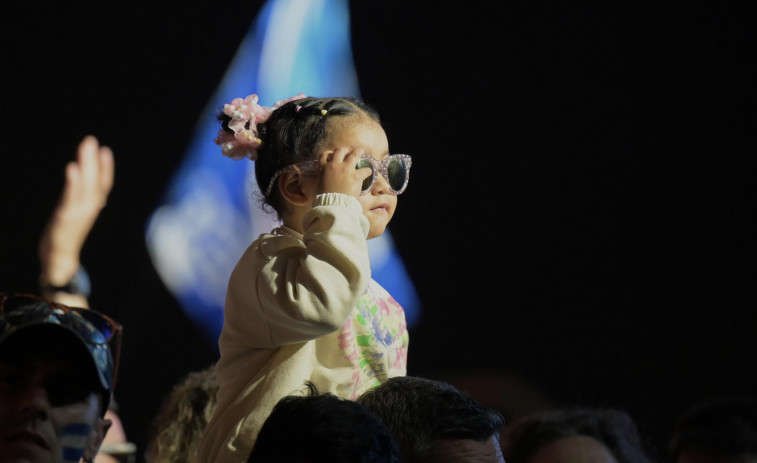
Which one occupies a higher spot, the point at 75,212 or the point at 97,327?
the point at 97,327

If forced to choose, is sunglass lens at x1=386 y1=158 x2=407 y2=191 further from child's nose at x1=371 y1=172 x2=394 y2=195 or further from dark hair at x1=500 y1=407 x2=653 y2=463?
dark hair at x1=500 y1=407 x2=653 y2=463

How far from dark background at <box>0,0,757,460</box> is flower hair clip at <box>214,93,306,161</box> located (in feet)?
3.39

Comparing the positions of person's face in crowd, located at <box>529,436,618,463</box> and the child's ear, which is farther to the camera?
person's face in crowd, located at <box>529,436,618,463</box>

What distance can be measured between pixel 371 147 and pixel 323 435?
0.83 m

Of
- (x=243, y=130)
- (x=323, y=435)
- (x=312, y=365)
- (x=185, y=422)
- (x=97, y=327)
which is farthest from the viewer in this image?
(x=185, y=422)

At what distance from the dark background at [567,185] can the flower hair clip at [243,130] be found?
103 centimetres

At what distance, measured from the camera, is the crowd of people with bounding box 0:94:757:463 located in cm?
131

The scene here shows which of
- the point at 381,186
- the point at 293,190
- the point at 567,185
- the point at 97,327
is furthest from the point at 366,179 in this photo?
the point at 567,185

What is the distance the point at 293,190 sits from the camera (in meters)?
1.94

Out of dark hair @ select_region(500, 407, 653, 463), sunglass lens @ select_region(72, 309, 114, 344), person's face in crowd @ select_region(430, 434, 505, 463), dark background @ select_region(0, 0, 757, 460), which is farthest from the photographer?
dark background @ select_region(0, 0, 757, 460)

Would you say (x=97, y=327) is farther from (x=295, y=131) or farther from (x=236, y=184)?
(x=236, y=184)

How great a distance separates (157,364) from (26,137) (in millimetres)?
822

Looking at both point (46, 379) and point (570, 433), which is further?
point (570, 433)

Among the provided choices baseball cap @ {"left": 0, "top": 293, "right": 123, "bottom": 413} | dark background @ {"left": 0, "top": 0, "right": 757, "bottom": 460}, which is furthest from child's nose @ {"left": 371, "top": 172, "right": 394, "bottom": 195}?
dark background @ {"left": 0, "top": 0, "right": 757, "bottom": 460}
